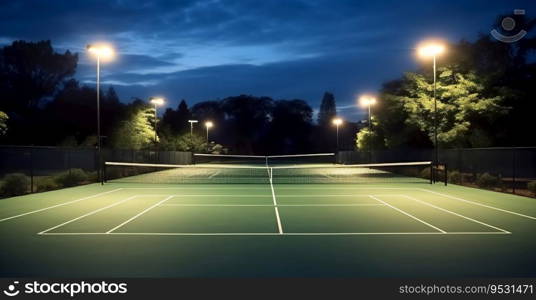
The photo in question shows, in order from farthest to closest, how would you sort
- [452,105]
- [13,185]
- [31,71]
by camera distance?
1. [31,71]
2. [452,105]
3. [13,185]

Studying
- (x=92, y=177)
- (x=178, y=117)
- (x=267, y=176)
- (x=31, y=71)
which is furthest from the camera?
(x=178, y=117)

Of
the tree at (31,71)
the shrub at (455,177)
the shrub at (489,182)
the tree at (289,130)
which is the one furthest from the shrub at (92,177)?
the tree at (289,130)

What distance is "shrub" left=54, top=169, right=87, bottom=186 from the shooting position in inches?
1069

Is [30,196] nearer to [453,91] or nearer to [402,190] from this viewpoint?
[402,190]

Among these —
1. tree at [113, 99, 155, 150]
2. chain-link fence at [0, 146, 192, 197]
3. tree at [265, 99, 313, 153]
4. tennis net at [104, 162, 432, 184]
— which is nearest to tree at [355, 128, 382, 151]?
tennis net at [104, 162, 432, 184]

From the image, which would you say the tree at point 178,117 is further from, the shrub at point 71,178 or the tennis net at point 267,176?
the shrub at point 71,178

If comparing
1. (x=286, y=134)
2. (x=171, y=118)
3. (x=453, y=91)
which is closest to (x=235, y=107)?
(x=286, y=134)

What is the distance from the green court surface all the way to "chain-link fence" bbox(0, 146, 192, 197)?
111 inches

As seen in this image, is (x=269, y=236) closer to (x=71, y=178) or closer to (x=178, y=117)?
(x=71, y=178)

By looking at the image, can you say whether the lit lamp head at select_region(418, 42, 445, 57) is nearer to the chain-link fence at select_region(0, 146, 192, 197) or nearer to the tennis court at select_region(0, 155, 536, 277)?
the tennis court at select_region(0, 155, 536, 277)

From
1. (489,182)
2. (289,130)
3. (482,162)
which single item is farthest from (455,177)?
(289,130)

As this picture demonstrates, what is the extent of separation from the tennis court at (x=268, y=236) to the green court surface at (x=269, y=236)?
0.02 m

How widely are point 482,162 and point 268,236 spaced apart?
35286 millimetres

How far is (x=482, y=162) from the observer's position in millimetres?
43094
